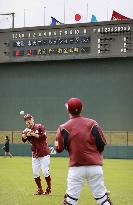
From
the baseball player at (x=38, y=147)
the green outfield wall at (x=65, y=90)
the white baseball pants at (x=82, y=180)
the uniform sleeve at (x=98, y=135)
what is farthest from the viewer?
the green outfield wall at (x=65, y=90)

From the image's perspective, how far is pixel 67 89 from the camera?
43.0 metres

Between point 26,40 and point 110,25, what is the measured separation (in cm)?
646

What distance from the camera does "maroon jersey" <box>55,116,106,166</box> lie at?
8.56 metres

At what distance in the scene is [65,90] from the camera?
43.0m

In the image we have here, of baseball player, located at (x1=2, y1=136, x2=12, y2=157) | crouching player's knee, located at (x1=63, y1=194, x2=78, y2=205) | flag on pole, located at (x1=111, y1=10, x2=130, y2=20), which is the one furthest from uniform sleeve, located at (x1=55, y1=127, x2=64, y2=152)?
flag on pole, located at (x1=111, y1=10, x2=130, y2=20)

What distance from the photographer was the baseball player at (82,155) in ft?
27.9

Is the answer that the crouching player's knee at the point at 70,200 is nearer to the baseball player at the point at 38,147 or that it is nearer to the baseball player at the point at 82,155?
the baseball player at the point at 82,155

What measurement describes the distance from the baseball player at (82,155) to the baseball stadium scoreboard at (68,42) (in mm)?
30175

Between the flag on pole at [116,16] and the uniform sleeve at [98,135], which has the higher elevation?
the flag on pole at [116,16]

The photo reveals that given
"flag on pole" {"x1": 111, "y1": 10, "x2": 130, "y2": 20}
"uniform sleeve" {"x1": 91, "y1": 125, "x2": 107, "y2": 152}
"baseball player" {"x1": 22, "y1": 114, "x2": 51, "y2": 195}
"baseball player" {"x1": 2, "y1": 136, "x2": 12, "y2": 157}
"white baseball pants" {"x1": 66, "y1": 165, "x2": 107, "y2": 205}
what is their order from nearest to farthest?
1. "white baseball pants" {"x1": 66, "y1": 165, "x2": 107, "y2": 205}
2. "uniform sleeve" {"x1": 91, "y1": 125, "x2": 107, "y2": 152}
3. "baseball player" {"x1": 22, "y1": 114, "x2": 51, "y2": 195}
4. "baseball player" {"x1": 2, "y1": 136, "x2": 12, "y2": 157}
5. "flag on pole" {"x1": 111, "y1": 10, "x2": 130, "y2": 20}

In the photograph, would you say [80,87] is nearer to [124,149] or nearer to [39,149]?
[124,149]

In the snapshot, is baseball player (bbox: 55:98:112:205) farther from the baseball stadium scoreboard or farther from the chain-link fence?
the chain-link fence

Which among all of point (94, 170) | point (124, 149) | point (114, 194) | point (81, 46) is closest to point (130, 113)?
point (124, 149)

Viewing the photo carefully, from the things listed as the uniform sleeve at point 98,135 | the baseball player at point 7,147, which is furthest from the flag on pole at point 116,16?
the uniform sleeve at point 98,135
